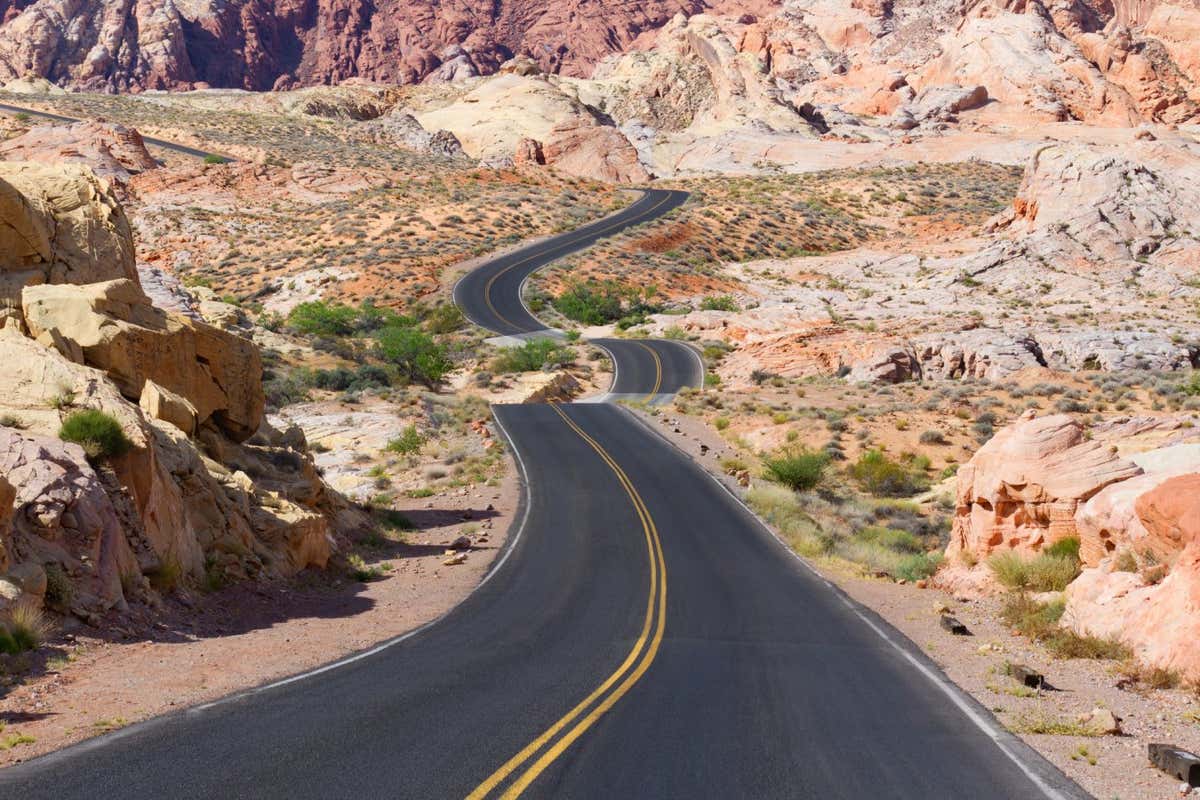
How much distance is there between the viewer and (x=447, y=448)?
109 ft

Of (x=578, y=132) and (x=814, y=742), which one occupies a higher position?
(x=578, y=132)

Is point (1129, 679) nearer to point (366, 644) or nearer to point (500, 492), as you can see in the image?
point (366, 644)

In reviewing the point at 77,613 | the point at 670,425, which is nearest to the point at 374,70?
the point at 670,425

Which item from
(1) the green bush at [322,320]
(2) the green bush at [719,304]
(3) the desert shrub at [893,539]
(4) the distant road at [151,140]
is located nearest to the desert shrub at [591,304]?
(2) the green bush at [719,304]

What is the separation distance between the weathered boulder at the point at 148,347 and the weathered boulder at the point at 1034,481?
16.0 meters

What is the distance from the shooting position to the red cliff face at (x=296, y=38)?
148m

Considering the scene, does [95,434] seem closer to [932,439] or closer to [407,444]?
[407,444]

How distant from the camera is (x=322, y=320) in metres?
53.9

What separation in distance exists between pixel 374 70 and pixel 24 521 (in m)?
181

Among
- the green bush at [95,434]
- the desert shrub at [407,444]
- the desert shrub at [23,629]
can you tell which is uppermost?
the green bush at [95,434]

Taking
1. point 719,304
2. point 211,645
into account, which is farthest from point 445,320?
point 211,645

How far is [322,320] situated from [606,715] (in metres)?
47.6

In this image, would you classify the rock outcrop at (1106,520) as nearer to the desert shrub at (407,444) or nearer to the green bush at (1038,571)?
the green bush at (1038,571)

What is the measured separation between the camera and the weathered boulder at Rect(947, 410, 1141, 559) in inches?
645
